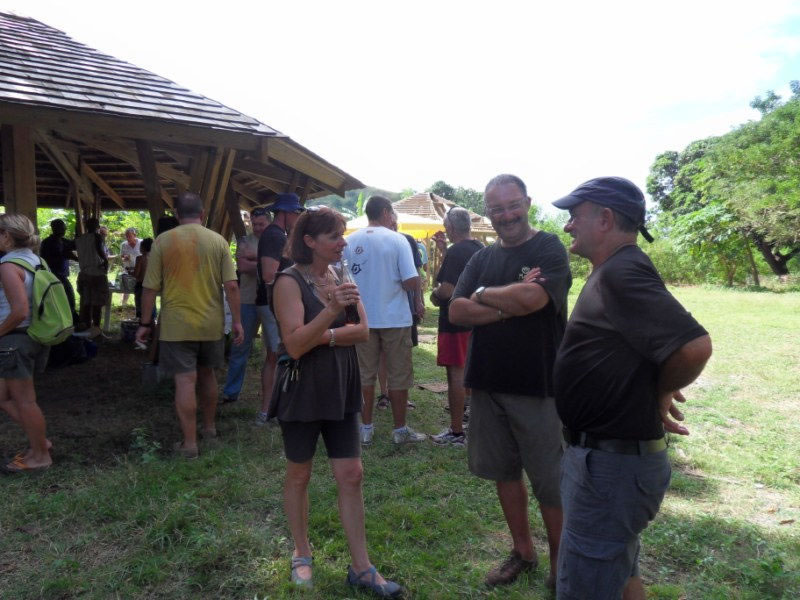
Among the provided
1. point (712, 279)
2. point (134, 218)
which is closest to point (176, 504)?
point (134, 218)

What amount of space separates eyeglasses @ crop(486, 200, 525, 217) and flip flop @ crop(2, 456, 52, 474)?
3.69 metres

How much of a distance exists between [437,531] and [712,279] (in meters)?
28.4

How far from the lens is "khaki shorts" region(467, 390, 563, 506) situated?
285 cm

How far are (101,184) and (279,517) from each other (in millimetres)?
9157

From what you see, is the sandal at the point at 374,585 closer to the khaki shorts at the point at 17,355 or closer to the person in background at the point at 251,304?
the khaki shorts at the point at 17,355

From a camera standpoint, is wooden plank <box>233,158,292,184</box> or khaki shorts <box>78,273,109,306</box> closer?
wooden plank <box>233,158,292,184</box>

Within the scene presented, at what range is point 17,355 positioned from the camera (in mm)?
4078

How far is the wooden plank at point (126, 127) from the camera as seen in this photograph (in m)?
4.92

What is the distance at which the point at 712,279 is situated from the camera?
28.0 metres

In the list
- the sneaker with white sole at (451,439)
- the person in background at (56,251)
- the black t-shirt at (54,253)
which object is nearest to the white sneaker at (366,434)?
the sneaker with white sole at (451,439)

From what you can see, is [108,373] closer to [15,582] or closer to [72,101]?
[72,101]

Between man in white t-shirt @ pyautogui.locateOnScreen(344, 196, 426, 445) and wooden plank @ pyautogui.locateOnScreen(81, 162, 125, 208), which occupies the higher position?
wooden plank @ pyautogui.locateOnScreen(81, 162, 125, 208)

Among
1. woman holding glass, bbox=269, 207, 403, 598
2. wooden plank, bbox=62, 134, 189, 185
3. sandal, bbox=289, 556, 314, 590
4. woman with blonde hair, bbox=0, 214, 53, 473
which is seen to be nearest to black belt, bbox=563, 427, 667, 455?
woman holding glass, bbox=269, 207, 403, 598

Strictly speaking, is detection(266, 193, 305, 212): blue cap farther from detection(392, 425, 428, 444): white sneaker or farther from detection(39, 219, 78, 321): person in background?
detection(39, 219, 78, 321): person in background
